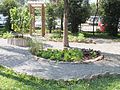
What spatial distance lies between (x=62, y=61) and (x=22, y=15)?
6063 millimetres

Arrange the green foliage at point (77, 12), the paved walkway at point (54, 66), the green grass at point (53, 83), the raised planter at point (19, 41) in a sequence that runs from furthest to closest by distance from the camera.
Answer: the green foliage at point (77, 12) < the raised planter at point (19, 41) < the paved walkway at point (54, 66) < the green grass at point (53, 83)

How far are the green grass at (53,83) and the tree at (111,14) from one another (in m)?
14.6

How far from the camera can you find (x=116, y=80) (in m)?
9.51

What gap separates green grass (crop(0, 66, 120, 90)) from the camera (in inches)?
340

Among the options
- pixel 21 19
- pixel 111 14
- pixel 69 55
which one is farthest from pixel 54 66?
pixel 111 14

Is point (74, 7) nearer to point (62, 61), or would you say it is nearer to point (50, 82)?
point (62, 61)

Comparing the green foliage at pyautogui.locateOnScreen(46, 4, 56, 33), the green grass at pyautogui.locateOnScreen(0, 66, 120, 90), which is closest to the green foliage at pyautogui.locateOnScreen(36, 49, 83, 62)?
the green grass at pyautogui.locateOnScreen(0, 66, 120, 90)

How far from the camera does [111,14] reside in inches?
966

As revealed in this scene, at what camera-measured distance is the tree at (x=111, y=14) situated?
78.9 ft

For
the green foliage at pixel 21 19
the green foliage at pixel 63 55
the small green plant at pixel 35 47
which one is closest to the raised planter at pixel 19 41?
the green foliage at pixel 21 19

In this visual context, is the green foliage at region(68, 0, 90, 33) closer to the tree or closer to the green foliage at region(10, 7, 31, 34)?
the tree

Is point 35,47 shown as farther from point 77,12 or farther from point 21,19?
point 77,12

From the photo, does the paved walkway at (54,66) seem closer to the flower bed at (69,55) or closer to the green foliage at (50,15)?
the flower bed at (69,55)

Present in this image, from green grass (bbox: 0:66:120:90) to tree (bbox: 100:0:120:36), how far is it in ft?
47.8
